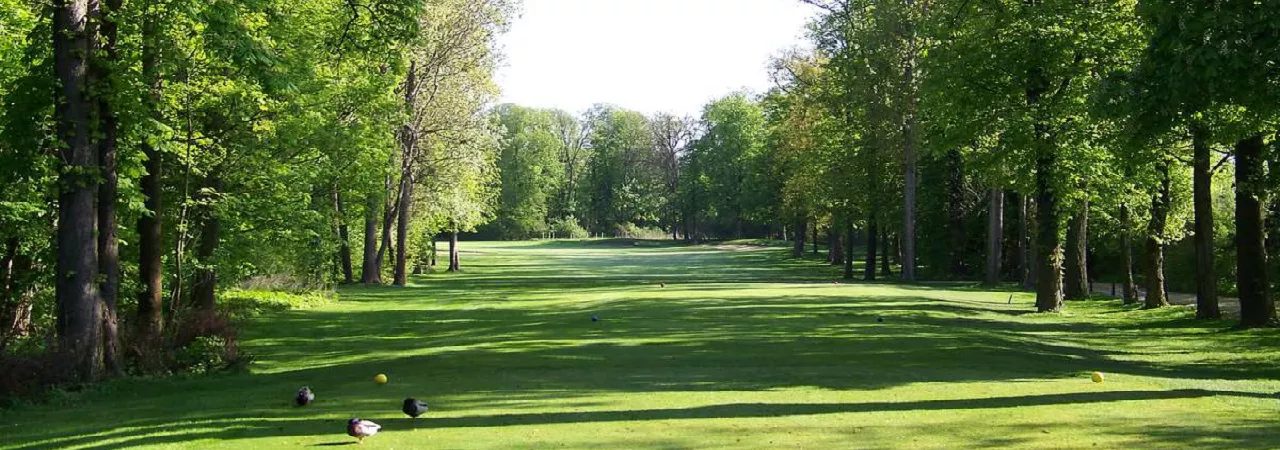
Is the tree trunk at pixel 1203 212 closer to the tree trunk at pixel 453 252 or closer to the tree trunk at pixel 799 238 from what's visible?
the tree trunk at pixel 453 252

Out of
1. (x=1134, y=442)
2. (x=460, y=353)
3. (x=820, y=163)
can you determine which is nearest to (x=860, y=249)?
(x=820, y=163)

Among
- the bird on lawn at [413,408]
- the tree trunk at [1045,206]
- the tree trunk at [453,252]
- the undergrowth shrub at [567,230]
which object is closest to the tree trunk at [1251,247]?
the tree trunk at [1045,206]

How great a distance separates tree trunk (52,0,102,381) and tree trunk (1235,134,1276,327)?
66.6 ft

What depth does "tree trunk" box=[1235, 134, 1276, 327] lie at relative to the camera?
21391 mm

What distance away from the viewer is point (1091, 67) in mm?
24484

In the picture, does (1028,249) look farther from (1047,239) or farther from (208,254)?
(208,254)

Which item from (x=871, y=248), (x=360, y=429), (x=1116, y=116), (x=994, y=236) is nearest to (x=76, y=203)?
(x=360, y=429)

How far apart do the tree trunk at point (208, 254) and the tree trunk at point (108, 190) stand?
13.3ft

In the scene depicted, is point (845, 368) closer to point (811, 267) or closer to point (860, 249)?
point (811, 267)

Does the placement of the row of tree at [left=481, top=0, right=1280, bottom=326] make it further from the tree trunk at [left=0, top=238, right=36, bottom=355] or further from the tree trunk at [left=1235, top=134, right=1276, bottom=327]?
the tree trunk at [left=0, top=238, right=36, bottom=355]

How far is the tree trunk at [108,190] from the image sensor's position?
1485 centimetres

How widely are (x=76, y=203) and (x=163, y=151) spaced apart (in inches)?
73.8

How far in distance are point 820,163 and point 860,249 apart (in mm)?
45816

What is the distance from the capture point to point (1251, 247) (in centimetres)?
2188
